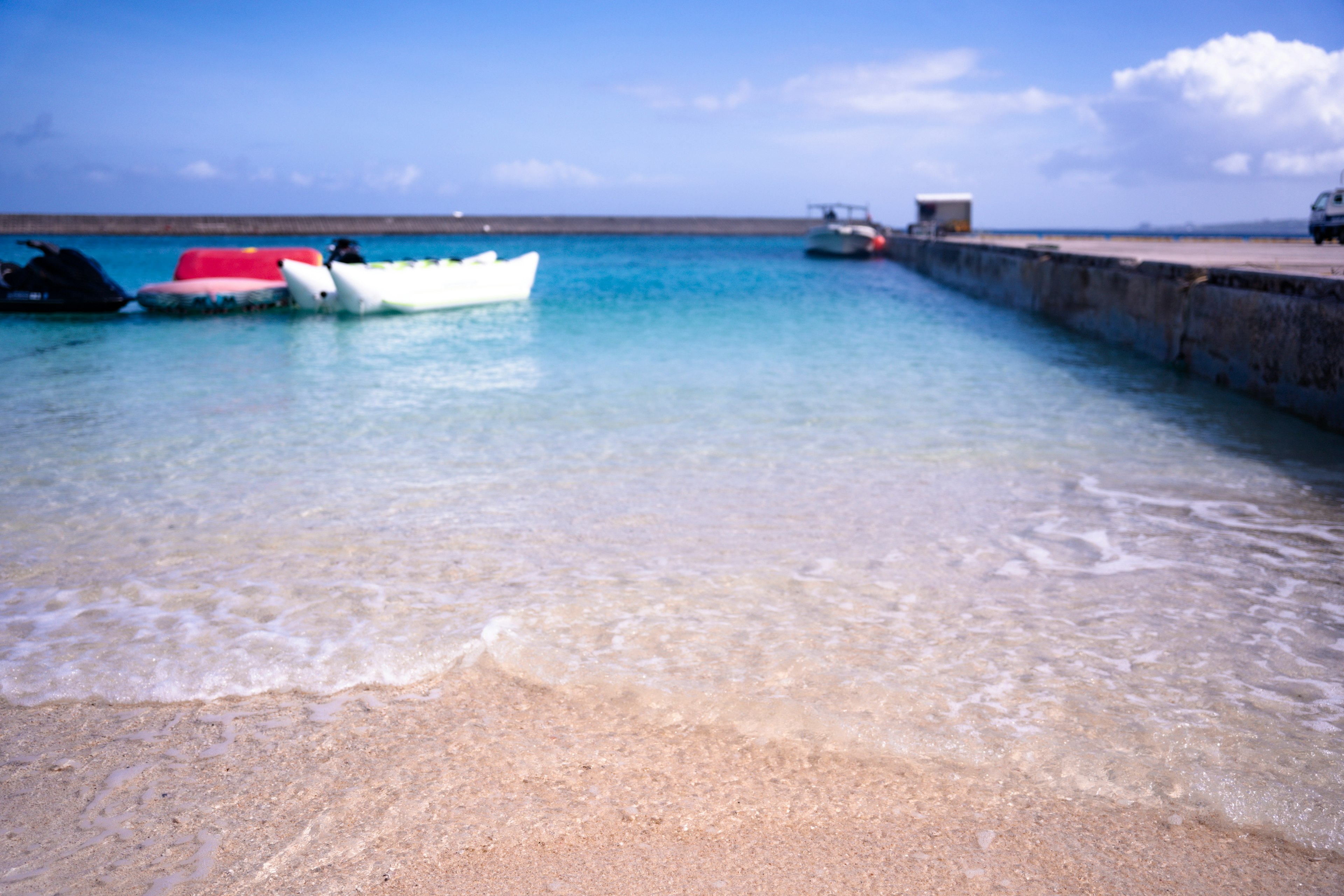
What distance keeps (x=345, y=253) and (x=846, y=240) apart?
37.0 metres

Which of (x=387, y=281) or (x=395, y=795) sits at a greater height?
(x=387, y=281)

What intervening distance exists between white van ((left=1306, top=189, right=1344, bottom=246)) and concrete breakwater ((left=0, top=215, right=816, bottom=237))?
7355 centimetres

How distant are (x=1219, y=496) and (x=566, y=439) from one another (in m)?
4.57

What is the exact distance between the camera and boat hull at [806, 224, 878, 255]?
49.3 meters

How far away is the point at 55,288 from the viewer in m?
17.0

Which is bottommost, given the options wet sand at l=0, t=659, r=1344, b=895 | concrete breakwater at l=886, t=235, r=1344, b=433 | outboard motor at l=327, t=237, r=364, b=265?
wet sand at l=0, t=659, r=1344, b=895

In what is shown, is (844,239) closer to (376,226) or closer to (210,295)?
(210,295)

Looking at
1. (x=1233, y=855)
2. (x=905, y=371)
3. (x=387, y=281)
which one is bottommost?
(x=1233, y=855)

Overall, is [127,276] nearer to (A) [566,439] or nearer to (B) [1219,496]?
(A) [566,439]

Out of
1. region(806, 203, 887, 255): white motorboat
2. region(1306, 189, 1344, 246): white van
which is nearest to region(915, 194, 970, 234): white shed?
region(806, 203, 887, 255): white motorboat

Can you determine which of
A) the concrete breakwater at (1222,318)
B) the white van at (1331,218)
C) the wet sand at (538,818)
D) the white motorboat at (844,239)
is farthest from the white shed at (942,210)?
the wet sand at (538,818)

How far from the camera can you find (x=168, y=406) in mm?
8477

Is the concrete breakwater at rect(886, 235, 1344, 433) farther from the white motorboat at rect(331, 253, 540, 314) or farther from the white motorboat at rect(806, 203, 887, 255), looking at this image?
the white motorboat at rect(806, 203, 887, 255)

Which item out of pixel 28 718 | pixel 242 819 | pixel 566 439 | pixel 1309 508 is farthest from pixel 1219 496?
pixel 28 718
